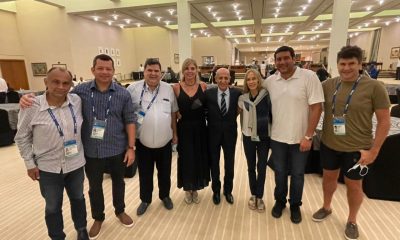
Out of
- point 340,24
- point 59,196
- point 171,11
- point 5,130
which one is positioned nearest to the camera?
point 59,196

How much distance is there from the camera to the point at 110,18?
13281mm

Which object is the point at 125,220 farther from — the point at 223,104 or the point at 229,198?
the point at 223,104

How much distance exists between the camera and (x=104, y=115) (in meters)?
1.92

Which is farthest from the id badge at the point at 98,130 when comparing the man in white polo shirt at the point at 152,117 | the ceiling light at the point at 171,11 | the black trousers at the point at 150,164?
the ceiling light at the point at 171,11

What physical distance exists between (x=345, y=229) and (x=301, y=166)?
68 centimetres

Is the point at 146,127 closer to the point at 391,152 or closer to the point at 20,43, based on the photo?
the point at 391,152

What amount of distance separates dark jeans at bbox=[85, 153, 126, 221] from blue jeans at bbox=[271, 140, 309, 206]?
4.59ft

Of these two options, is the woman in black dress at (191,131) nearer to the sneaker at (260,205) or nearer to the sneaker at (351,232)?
the sneaker at (260,205)

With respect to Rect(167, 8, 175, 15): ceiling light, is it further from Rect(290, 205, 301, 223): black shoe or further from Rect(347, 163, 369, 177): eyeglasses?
Rect(347, 163, 369, 177): eyeglasses

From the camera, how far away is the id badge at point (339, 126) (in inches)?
74.7

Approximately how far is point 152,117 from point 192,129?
1.44 feet

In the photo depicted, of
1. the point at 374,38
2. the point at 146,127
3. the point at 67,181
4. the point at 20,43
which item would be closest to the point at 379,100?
the point at 146,127

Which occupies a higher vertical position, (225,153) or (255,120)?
(255,120)

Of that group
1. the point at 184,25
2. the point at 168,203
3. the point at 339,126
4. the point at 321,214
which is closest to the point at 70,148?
the point at 168,203
